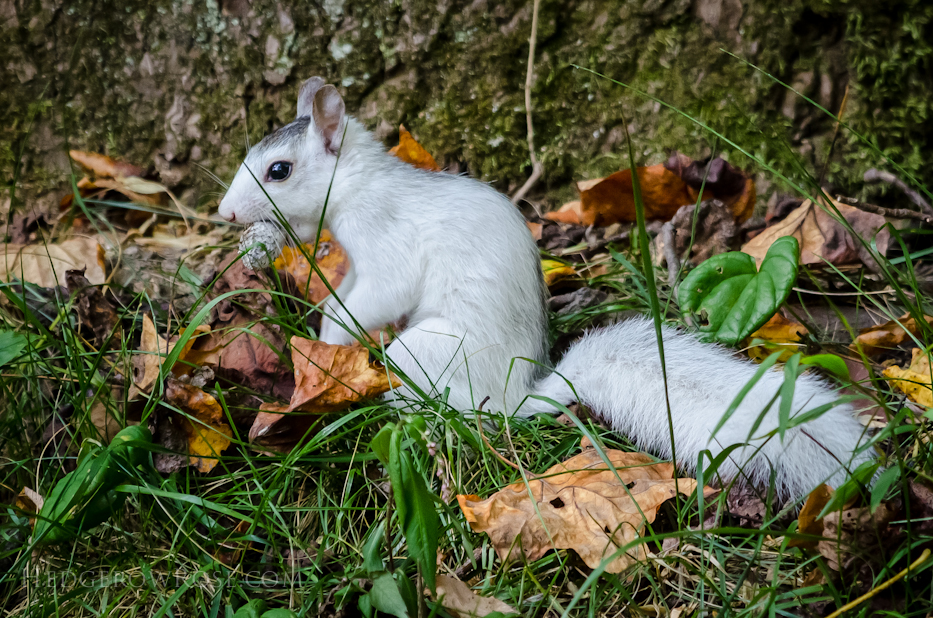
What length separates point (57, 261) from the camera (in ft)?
7.84

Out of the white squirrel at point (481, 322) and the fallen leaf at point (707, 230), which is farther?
the fallen leaf at point (707, 230)

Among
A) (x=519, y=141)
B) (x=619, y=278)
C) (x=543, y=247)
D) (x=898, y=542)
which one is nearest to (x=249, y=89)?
(x=519, y=141)

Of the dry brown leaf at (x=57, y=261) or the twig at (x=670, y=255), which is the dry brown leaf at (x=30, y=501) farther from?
the twig at (x=670, y=255)

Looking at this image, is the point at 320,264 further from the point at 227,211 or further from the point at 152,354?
the point at 152,354

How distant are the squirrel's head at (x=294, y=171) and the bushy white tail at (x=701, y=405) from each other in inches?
38.2

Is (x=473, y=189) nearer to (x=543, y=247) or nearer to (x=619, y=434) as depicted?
(x=543, y=247)

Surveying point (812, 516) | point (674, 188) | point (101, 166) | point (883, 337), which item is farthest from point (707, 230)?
point (101, 166)

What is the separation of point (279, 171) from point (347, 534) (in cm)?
119

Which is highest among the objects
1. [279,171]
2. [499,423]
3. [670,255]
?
[279,171]

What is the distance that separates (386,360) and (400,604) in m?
0.60

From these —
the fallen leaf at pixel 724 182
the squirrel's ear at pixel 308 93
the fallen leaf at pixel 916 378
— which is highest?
the squirrel's ear at pixel 308 93

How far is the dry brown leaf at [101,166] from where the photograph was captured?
2957 millimetres

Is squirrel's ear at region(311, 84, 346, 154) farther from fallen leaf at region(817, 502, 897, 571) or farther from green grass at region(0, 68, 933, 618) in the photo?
fallen leaf at region(817, 502, 897, 571)

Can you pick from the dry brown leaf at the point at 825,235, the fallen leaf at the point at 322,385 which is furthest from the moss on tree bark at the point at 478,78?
the fallen leaf at the point at 322,385
